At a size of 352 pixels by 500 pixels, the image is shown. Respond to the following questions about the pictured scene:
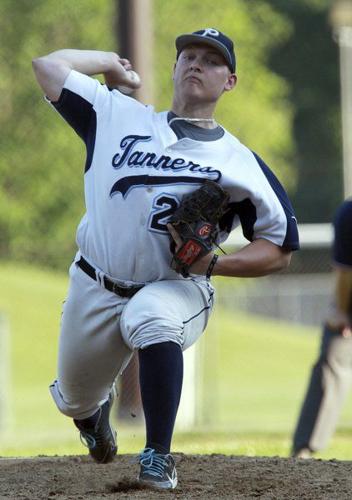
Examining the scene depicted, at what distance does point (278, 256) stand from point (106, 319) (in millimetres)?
778

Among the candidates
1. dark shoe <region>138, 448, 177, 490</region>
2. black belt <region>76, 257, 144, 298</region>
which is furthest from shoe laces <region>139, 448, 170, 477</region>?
black belt <region>76, 257, 144, 298</region>

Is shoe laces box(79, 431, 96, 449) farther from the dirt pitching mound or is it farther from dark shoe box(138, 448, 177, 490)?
dark shoe box(138, 448, 177, 490)

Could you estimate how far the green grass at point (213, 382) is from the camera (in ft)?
36.3

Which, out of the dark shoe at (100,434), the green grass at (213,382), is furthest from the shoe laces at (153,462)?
the green grass at (213,382)

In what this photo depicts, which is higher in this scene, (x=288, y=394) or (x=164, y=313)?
(x=164, y=313)

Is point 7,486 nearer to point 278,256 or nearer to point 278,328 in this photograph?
point 278,256

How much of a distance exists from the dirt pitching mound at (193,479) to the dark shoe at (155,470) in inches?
1.4

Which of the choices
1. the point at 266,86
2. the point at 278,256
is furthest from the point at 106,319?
the point at 266,86

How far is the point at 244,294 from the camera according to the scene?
26281mm

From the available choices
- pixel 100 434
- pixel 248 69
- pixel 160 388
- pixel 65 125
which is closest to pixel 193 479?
pixel 160 388

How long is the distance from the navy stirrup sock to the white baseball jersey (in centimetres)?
41

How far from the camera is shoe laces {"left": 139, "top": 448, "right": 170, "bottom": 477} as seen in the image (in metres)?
4.81

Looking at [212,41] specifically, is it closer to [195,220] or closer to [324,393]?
[195,220]

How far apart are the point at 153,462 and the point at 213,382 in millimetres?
13867
